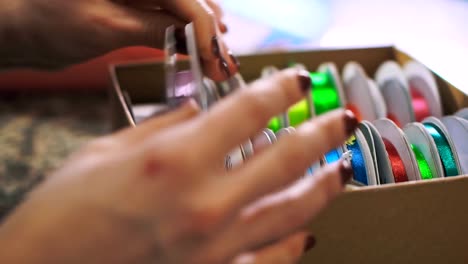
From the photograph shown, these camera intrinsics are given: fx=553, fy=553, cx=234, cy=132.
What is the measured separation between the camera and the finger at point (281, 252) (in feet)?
1.62

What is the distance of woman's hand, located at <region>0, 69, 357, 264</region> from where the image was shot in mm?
425

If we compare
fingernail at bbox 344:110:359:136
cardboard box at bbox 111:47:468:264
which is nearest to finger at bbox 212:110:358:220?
fingernail at bbox 344:110:359:136

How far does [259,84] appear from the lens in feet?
1.63

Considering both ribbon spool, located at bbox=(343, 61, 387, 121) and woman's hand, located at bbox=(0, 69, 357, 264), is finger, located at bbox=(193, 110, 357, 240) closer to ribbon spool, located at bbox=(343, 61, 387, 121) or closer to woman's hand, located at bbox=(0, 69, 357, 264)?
woman's hand, located at bbox=(0, 69, 357, 264)

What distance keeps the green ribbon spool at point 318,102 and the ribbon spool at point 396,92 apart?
0.13m

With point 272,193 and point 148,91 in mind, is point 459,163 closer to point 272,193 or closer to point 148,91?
point 272,193

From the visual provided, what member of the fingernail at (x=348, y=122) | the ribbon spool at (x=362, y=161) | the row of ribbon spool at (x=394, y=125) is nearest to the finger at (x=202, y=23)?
the row of ribbon spool at (x=394, y=125)

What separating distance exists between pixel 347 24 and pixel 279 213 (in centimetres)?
190

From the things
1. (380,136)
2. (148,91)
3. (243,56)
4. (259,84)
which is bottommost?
(148,91)

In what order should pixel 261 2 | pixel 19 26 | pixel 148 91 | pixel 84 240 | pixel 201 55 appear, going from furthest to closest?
pixel 261 2
pixel 148 91
pixel 19 26
pixel 201 55
pixel 84 240

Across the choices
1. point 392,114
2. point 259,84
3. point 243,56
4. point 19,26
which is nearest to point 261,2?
point 243,56

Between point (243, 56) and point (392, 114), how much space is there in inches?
16.6


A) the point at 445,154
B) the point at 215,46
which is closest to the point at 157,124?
the point at 215,46

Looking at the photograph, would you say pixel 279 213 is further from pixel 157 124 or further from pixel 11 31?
pixel 11 31
